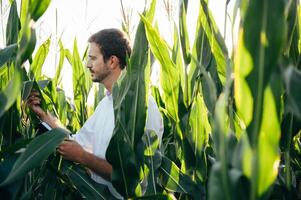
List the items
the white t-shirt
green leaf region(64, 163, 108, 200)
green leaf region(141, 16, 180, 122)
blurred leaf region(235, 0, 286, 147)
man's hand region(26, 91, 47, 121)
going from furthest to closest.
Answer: the white t-shirt
man's hand region(26, 91, 47, 121)
green leaf region(64, 163, 108, 200)
green leaf region(141, 16, 180, 122)
blurred leaf region(235, 0, 286, 147)

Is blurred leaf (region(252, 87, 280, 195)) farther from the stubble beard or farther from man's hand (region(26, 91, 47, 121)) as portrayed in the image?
the stubble beard

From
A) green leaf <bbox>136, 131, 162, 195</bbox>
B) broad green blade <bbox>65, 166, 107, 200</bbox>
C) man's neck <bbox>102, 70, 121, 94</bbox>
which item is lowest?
broad green blade <bbox>65, 166, 107, 200</bbox>

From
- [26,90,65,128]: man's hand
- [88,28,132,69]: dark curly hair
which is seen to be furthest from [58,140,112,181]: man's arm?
[88,28,132,69]: dark curly hair

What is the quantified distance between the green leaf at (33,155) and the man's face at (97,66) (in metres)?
0.74

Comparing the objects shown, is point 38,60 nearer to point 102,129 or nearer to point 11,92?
point 102,129

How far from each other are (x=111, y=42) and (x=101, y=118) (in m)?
0.31

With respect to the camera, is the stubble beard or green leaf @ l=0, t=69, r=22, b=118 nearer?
green leaf @ l=0, t=69, r=22, b=118

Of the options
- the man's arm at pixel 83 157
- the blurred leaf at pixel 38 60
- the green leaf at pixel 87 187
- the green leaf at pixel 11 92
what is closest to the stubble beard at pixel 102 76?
the blurred leaf at pixel 38 60

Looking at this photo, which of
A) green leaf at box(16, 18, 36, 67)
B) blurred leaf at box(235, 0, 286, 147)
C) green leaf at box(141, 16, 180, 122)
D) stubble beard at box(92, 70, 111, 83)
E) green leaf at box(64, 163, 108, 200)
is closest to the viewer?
blurred leaf at box(235, 0, 286, 147)

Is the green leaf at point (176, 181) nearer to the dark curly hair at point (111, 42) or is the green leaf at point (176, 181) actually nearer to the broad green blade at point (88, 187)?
the broad green blade at point (88, 187)

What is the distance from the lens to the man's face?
1562mm

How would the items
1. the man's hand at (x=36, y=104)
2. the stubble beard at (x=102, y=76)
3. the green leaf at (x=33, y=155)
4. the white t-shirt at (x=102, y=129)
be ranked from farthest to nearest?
the stubble beard at (x=102, y=76) → the white t-shirt at (x=102, y=129) → the man's hand at (x=36, y=104) → the green leaf at (x=33, y=155)

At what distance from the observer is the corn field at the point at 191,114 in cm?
48

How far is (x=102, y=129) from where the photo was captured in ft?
4.51
